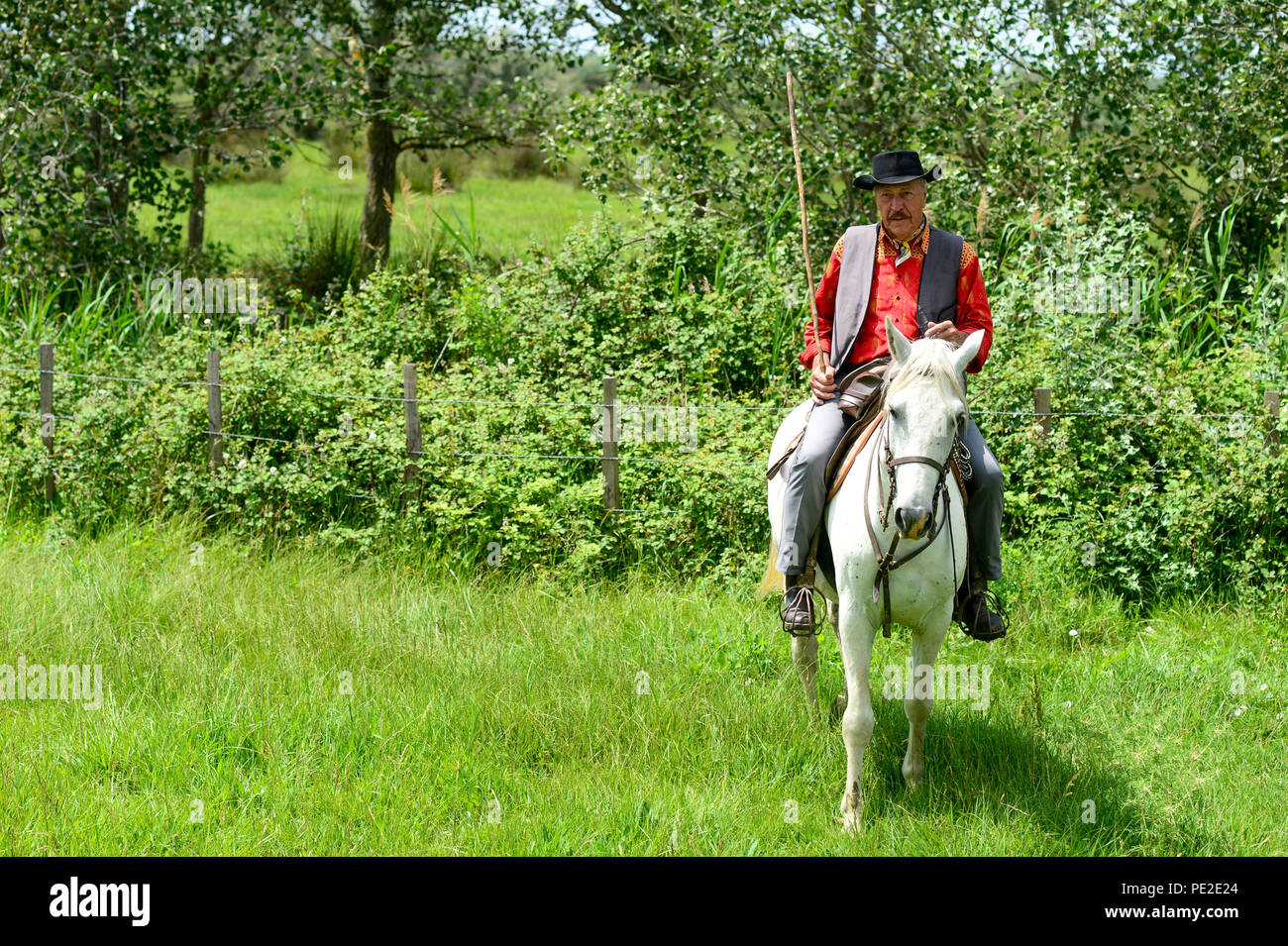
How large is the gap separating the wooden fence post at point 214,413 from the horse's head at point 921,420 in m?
6.55

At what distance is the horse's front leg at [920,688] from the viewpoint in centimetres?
530

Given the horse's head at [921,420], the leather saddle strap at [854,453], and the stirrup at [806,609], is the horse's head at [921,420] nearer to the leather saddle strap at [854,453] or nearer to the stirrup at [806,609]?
the leather saddle strap at [854,453]

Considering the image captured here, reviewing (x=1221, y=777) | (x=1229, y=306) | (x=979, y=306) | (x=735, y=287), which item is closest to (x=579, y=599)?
(x=979, y=306)

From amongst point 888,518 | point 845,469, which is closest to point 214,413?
point 845,469

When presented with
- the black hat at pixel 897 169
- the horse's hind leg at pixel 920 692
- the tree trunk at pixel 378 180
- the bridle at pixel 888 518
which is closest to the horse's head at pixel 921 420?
the bridle at pixel 888 518

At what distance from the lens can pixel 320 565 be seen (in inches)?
328

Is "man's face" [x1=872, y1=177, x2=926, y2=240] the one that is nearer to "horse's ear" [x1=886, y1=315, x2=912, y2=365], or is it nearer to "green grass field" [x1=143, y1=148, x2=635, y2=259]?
"horse's ear" [x1=886, y1=315, x2=912, y2=365]

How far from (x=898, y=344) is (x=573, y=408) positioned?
5.23 m

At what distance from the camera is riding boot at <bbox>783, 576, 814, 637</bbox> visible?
18.1 feet

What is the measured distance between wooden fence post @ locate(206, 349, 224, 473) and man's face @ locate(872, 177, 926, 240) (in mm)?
6033

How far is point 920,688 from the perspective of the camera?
5.36 metres

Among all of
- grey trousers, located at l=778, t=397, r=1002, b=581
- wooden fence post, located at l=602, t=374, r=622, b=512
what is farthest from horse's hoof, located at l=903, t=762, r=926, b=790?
wooden fence post, located at l=602, t=374, r=622, b=512

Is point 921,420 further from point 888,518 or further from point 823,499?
point 823,499

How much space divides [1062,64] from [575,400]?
6041 mm
